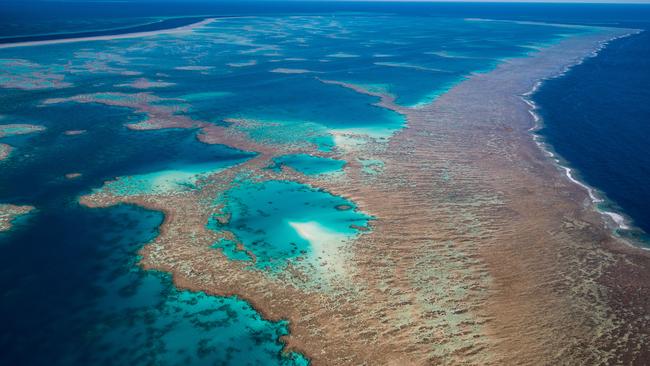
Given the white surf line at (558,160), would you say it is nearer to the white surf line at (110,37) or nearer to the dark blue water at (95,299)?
the dark blue water at (95,299)

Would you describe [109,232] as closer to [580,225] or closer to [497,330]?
[497,330]

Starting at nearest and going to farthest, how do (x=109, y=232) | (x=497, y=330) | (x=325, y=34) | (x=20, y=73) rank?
(x=497, y=330)
(x=109, y=232)
(x=20, y=73)
(x=325, y=34)

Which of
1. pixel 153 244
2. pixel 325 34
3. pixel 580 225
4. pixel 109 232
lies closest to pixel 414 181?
pixel 580 225

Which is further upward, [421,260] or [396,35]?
[396,35]

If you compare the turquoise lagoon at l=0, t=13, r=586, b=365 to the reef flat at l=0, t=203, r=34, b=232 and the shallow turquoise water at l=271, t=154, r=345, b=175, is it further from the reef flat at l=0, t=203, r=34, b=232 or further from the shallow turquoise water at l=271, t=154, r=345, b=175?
the reef flat at l=0, t=203, r=34, b=232

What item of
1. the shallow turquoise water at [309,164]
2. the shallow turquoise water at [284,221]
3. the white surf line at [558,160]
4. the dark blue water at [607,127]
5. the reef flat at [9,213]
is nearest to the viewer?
the shallow turquoise water at [284,221]

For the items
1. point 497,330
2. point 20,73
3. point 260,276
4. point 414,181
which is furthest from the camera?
point 20,73

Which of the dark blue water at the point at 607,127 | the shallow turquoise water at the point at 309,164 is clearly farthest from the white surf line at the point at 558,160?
the shallow turquoise water at the point at 309,164

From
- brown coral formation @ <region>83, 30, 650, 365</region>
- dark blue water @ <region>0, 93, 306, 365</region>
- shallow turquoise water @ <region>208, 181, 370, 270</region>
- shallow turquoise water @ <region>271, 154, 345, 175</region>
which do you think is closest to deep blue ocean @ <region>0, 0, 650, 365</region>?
dark blue water @ <region>0, 93, 306, 365</region>
